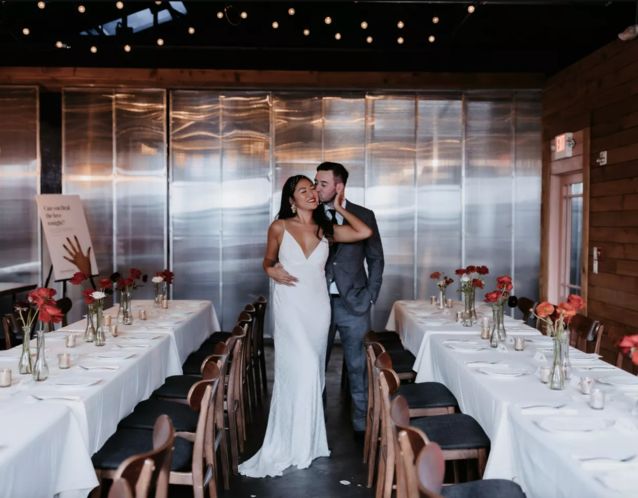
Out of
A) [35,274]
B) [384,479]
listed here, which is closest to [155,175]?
[35,274]

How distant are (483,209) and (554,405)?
667cm

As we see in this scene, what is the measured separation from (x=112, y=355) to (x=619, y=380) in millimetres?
A: 2884

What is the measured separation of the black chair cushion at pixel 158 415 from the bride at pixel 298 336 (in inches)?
30.1

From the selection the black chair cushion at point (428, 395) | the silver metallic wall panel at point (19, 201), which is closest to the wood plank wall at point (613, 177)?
the black chair cushion at point (428, 395)

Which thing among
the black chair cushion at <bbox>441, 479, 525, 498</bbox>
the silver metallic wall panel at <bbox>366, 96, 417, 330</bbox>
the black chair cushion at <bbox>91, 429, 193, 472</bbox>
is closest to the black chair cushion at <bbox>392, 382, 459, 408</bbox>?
the black chair cushion at <bbox>441, 479, 525, 498</bbox>

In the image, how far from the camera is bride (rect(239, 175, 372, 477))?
13.6 feet

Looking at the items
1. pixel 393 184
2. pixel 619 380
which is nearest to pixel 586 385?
pixel 619 380

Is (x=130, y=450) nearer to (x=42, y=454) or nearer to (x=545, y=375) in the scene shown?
(x=42, y=454)

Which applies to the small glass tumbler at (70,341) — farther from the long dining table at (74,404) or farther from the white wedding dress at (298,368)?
the white wedding dress at (298,368)

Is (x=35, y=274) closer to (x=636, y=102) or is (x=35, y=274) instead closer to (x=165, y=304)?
(x=165, y=304)

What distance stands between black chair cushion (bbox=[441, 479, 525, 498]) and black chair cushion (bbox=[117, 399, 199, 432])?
155 centimetres

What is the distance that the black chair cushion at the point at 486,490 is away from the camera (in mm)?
2451

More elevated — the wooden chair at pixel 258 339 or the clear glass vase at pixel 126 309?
the clear glass vase at pixel 126 309

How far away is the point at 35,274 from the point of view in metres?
8.93
